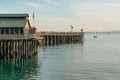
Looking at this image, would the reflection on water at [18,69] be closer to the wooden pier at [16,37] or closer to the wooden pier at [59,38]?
the wooden pier at [16,37]

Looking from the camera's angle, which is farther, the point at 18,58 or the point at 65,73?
the point at 18,58

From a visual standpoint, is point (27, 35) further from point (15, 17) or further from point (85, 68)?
point (85, 68)

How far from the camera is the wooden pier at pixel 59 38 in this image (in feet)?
376

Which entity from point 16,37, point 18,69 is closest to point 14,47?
point 16,37

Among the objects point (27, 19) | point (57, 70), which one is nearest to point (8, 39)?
→ point (27, 19)

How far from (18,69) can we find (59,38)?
6644cm

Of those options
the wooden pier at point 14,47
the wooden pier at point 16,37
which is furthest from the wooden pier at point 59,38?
the wooden pier at point 14,47

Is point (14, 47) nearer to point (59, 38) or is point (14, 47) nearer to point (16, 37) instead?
point (16, 37)

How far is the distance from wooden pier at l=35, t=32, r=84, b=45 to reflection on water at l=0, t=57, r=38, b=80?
45.9 metres

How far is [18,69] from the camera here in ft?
179

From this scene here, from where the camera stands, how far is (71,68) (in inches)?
2189

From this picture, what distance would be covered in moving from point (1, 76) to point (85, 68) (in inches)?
554

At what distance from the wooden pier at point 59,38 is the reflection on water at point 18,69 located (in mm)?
45915

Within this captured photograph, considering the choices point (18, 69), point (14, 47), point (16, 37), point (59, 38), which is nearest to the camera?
point (18, 69)
